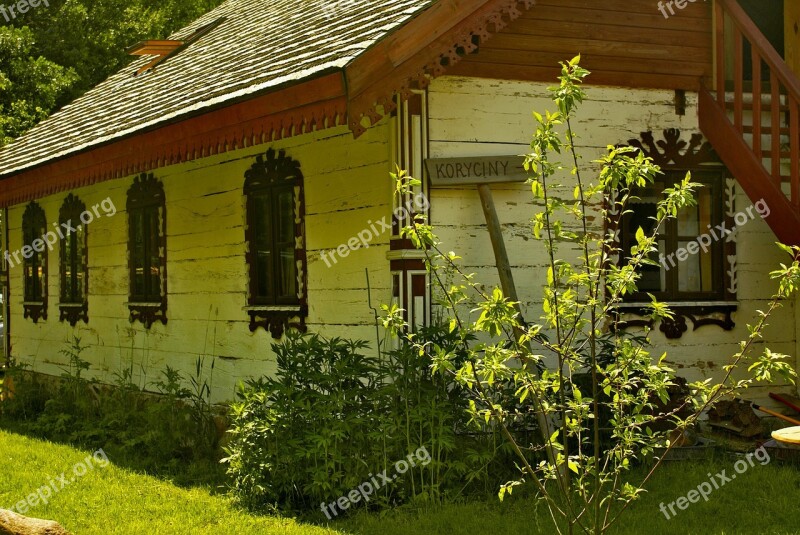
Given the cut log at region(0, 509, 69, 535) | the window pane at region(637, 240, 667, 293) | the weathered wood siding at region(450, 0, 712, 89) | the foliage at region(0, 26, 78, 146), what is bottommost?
the cut log at region(0, 509, 69, 535)

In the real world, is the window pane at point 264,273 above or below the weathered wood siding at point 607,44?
below

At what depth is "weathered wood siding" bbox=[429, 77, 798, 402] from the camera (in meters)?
9.05

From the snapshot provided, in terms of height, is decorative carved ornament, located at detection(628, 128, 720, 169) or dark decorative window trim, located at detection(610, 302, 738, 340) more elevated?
decorative carved ornament, located at detection(628, 128, 720, 169)

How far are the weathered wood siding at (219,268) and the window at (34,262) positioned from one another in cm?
26

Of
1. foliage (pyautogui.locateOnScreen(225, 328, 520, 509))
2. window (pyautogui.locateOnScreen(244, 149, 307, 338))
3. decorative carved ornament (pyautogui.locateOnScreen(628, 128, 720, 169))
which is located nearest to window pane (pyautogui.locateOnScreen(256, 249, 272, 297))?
window (pyautogui.locateOnScreen(244, 149, 307, 338))

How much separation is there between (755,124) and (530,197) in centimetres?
251

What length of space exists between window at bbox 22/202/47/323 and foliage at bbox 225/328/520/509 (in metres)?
9.98

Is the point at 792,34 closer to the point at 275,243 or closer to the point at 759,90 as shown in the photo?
the point at 759,90

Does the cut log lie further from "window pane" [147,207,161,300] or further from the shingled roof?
"window pane" [147,207,161,300]

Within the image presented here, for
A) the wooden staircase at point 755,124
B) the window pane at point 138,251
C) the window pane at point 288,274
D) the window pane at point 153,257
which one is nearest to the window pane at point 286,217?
the window pane at point 288,274

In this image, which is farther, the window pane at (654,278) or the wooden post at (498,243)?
the window pane at (654,278)

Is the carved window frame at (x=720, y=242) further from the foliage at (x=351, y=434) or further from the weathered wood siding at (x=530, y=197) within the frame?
the foliage at (x=351, y=434)

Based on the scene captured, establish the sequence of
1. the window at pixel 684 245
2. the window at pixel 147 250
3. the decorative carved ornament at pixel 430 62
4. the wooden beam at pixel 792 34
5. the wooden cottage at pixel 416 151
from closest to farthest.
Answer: the decorative carved ornament at pixel 430 62 → the wooden cottage at pixel 416 151 → the window at pixel 684 245 → the wooden beam at pixel 792 34 → the window at pixel 147 250

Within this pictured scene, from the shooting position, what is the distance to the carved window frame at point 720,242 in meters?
10.0
